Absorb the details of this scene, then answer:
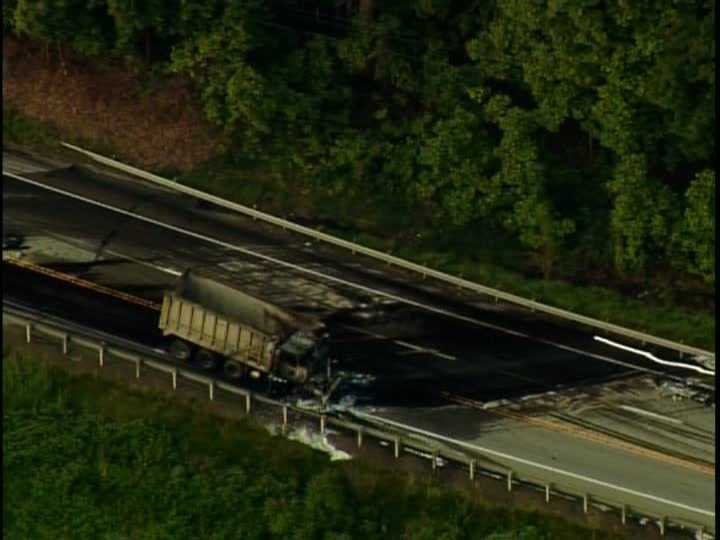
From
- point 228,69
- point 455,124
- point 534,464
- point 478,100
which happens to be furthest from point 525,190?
point 534,464

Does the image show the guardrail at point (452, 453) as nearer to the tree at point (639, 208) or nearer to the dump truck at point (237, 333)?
the dump truck at point (237, 333)

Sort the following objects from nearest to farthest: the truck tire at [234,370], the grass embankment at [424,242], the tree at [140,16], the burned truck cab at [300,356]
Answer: the burned truck cab at [300,356] → the truck tire at [234,370] → the grass embankment at [424,242] → the tree at [140,16]

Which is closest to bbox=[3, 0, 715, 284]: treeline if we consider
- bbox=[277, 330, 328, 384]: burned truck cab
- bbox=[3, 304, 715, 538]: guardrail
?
bbox=[277, 330, 328, 384]: burned truck cab

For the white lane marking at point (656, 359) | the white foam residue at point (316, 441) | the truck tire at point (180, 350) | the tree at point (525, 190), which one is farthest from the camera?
the tree at point (525, 190)

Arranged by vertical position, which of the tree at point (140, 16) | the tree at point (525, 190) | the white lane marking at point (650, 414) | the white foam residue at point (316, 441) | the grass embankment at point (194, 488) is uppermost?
the tree at point (140, 16)

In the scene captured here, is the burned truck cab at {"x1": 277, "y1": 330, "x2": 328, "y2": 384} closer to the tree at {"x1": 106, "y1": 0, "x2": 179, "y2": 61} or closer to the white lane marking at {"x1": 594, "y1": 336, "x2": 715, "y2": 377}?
the white lane marking at {"x1": 594, "y1": 336, "x2": 715, "y2": 377}

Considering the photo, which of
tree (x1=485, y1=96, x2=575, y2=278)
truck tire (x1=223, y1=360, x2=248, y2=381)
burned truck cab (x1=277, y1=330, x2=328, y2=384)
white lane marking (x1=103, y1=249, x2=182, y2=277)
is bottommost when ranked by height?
truck tire (x1=223, y1=360, x2=248, y2=381)

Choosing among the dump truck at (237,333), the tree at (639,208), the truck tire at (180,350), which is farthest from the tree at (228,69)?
the tree at (639,208)

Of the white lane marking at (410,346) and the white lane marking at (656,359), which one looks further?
the white lane marking at (656,359)

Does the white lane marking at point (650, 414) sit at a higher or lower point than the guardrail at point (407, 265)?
lower
